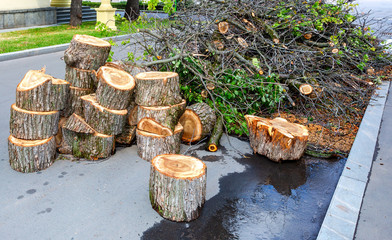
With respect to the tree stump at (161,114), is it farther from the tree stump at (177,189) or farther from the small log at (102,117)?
the tree stump at (177,189)

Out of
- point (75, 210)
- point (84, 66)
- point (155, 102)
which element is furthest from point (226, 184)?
point (84, 66)

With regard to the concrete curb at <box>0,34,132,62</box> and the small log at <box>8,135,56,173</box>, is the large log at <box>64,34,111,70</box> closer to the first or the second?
the small log at <box>8,135,56,173</box>

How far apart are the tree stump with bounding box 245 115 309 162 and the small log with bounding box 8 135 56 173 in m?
2.94

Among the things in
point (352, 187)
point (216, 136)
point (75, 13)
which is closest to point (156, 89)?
point (216, 136)

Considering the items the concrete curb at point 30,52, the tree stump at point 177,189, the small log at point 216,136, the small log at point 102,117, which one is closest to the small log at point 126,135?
the small log at point 102,117

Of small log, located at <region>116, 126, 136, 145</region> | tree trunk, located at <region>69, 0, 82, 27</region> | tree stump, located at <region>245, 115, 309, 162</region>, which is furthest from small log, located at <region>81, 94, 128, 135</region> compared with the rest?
tree trunk, located at <region>69, 0, 82, 27</region>

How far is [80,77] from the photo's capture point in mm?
4680

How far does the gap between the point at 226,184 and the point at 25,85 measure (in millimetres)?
2831

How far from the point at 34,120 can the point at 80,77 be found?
3.17 feet

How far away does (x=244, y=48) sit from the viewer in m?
6.85

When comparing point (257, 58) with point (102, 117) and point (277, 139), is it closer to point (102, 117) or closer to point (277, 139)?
point (277, 139)

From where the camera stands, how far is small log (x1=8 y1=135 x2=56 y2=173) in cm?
A: 405

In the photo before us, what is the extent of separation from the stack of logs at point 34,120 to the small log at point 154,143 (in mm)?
1155

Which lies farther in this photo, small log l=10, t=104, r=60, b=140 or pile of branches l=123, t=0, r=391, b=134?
pile of branches l=123, t=0, r=391, b=134
